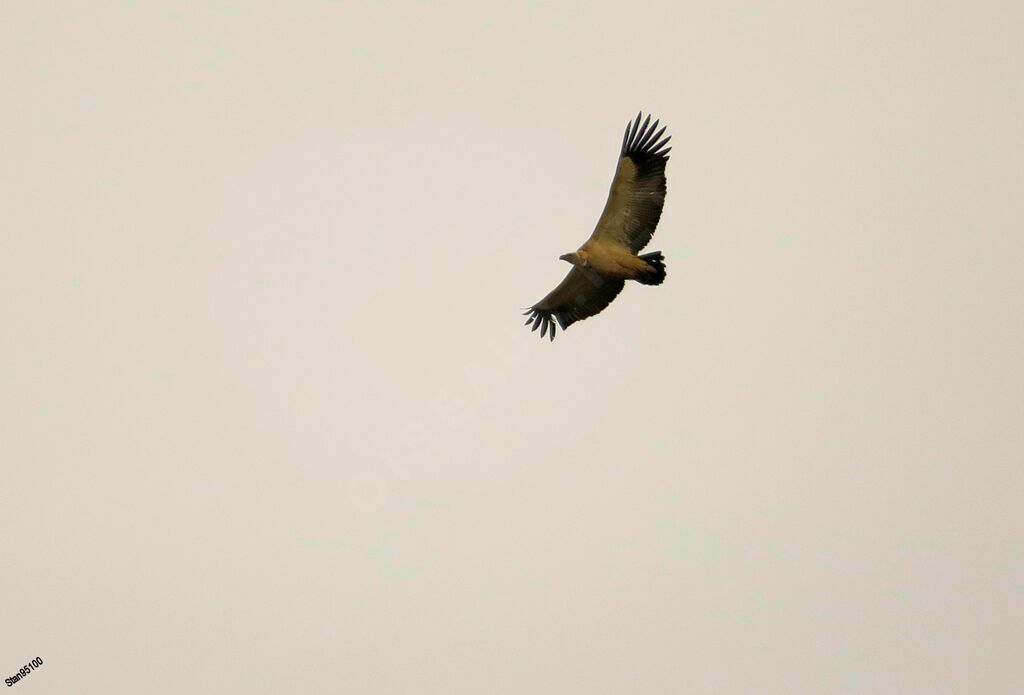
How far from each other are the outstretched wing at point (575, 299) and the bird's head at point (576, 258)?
43cm

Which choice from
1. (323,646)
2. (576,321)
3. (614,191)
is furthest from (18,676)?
(323,646)

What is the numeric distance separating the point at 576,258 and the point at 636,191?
260 centimetres

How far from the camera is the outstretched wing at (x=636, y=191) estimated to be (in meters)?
41.1

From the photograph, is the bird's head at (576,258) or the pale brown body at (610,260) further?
the bird's head at (576,258)

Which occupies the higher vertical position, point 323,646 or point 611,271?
point 323,646

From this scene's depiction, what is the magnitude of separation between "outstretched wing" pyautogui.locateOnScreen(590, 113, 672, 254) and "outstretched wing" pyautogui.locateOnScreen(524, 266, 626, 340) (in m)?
1.55

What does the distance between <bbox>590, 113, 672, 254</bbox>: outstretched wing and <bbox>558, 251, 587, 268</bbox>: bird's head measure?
69 cm

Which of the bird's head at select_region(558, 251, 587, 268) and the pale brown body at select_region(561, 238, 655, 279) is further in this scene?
the bird's head at select_region(558, 251, 587, 268)

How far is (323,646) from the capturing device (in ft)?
605

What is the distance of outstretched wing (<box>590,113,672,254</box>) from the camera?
1617 inches

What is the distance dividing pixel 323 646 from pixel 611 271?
149m

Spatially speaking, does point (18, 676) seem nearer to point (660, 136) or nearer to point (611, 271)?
point (611, 271)

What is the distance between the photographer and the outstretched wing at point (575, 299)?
143 feet

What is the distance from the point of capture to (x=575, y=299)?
44.7 metres
